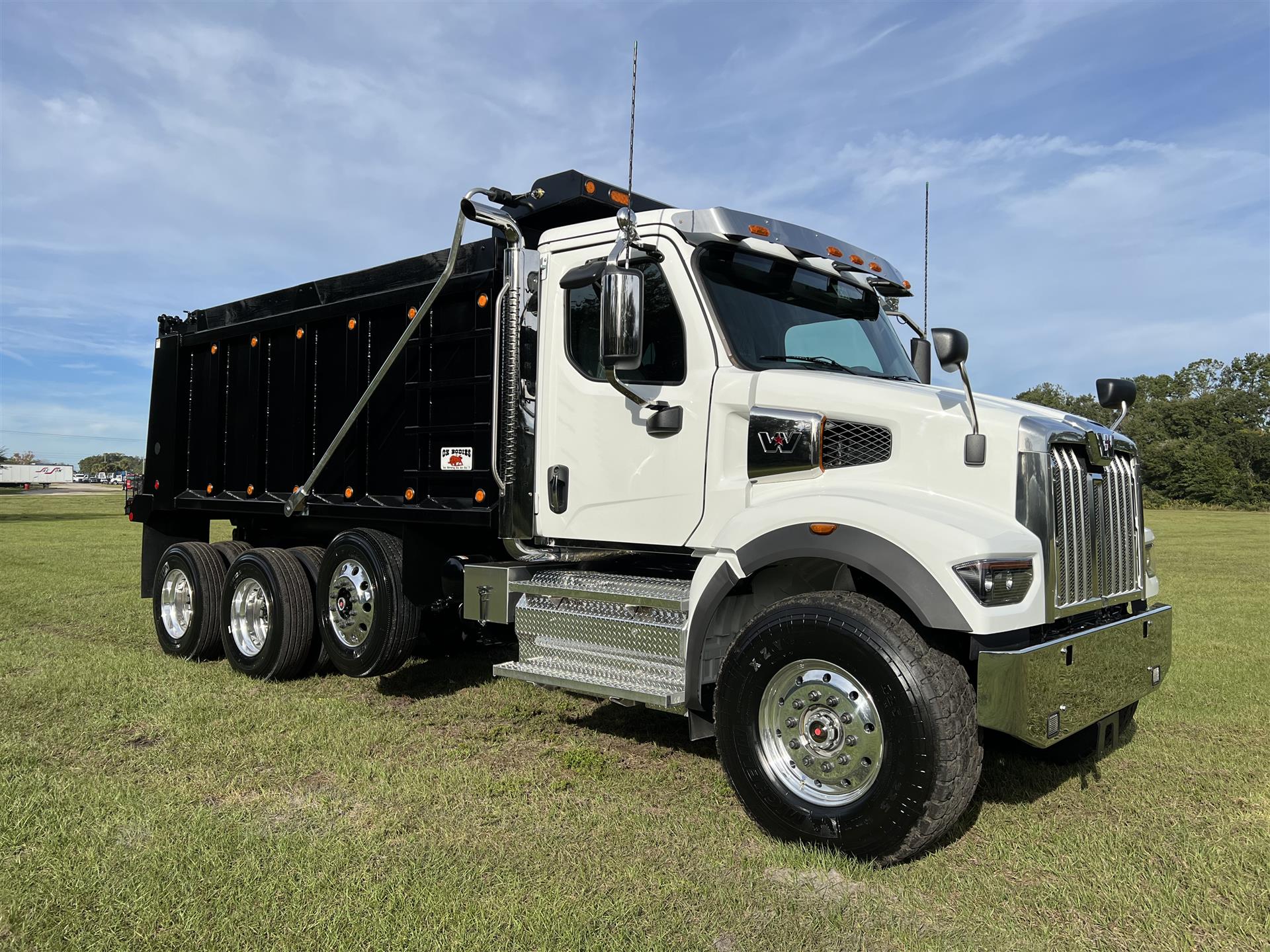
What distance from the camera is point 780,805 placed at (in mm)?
4020

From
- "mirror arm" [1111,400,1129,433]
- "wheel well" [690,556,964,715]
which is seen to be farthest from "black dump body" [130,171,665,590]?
"mirror arm" [1111,400,1129,433]

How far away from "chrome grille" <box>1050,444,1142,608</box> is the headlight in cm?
24

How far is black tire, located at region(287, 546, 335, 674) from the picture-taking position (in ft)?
23.4

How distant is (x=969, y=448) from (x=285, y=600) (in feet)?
16.8

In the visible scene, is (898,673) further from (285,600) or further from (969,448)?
(285,600)

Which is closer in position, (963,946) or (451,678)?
(963,946)

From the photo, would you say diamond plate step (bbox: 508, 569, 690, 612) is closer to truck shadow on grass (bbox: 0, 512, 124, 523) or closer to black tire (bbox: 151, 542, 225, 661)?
black tire (bbox: 151, 542, 225, 661)

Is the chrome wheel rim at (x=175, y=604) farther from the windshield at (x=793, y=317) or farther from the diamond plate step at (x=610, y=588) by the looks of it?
the windshield at (x=793, y=317)

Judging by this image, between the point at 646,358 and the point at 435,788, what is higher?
the point at 646,358

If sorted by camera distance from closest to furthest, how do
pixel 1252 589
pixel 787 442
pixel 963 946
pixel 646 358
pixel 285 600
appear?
1. pixel 963 946
2. pixel 787 442
3. pixel 646 358
4. pixel 285 600
5. pixel 1252 589

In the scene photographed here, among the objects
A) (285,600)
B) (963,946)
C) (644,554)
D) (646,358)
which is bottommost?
(963,946)

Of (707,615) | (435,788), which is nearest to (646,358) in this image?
(707,615)

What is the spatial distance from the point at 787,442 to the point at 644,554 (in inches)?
49.8

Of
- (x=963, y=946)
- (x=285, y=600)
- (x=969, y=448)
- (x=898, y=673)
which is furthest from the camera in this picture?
(x=285, y=600)
